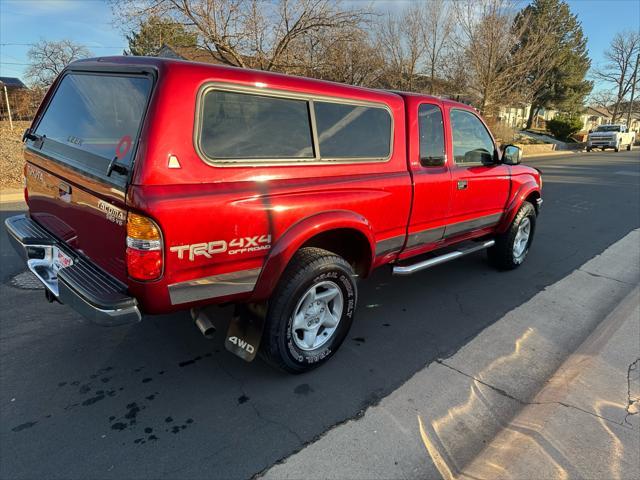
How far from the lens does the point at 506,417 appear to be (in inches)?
103

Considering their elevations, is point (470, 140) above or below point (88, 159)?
above

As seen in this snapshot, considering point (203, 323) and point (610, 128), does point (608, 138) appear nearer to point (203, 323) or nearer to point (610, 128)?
point (610, 128)

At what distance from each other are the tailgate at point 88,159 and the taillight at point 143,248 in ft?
0.25

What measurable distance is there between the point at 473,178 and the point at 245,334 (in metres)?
2.73

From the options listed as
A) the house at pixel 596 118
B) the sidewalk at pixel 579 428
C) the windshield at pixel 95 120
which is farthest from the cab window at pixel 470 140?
the house at pixel 596 118

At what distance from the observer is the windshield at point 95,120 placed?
2.31 metres

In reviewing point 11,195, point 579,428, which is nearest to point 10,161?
point 11,195

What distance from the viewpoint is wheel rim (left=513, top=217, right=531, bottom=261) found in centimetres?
518

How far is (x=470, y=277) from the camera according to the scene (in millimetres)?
5004

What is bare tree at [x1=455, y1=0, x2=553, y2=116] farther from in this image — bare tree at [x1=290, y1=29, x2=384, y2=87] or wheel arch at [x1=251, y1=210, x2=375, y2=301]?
wheel arch at [x1=251, y1=210, x2=375, y2=301]

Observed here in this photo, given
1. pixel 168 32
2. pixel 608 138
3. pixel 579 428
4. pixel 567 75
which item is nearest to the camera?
pixel 579 428

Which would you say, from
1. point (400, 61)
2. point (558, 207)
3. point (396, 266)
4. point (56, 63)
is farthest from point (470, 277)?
point (56, 63)

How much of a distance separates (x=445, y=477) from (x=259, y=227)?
161 centimetres

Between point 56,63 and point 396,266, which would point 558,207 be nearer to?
point 396,266
